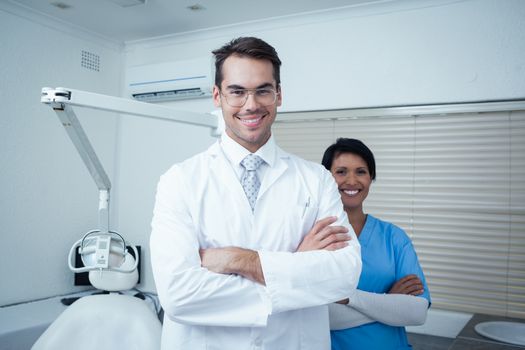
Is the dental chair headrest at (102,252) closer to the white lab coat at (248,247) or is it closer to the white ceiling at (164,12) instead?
the white lab coat at (248,247)

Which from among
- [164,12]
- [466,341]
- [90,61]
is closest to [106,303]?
[466,341]

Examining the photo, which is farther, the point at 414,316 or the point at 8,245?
the point at 8,245

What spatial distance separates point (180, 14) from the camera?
12.7 ft

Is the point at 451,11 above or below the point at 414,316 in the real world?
above

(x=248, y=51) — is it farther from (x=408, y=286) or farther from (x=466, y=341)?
(x=466, y=341)

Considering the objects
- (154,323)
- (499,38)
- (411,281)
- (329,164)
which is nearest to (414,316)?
(411,281)

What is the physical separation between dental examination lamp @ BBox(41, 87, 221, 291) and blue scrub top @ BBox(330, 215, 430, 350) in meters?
0.76

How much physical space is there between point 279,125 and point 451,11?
1479 mm

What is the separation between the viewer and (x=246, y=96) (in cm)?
150

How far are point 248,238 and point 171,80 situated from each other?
297 centimetres

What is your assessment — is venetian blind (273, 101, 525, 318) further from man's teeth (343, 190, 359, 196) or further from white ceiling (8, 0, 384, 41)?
man's teeth (343, 190, 359, 196)

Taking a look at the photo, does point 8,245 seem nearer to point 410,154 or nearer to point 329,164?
point 329,164

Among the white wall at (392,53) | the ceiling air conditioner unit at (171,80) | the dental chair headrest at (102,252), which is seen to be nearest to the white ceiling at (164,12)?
the white wall at (392,53)

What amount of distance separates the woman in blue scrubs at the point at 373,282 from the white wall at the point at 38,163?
2688 millimetres
